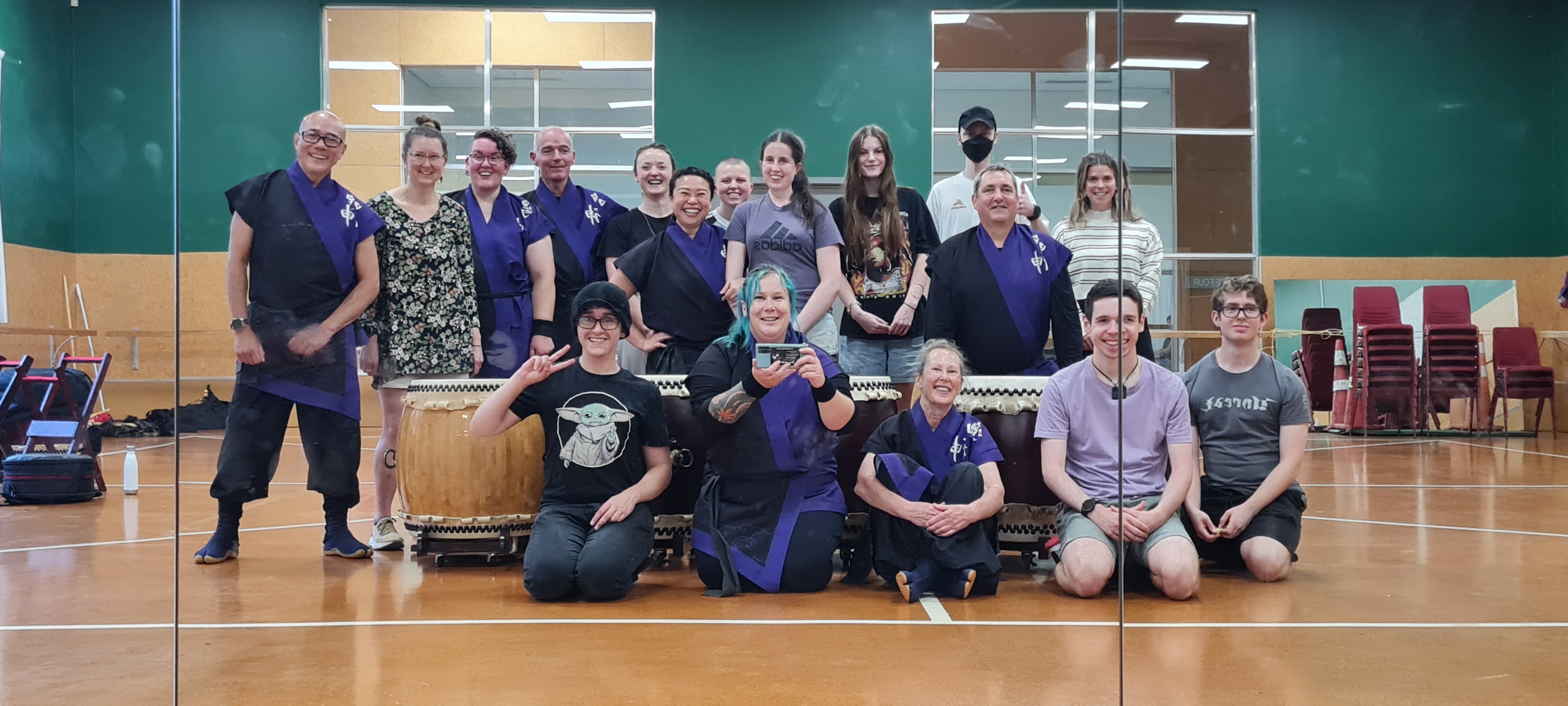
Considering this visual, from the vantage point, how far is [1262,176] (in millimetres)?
1686

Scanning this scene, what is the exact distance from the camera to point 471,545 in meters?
3.21

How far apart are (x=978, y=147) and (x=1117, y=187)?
8.5 inches

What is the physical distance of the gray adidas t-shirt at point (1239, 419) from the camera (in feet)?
9.23

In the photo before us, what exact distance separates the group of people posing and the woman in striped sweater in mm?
264

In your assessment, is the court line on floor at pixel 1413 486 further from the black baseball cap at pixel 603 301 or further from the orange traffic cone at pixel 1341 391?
the black baseball cap at pixel 603 301

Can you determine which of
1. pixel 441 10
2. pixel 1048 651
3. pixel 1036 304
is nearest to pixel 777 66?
pixel 1036 304

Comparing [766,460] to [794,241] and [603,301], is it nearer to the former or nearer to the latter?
[603,301]

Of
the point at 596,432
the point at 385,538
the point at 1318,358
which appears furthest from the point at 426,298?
the point at 1318,358

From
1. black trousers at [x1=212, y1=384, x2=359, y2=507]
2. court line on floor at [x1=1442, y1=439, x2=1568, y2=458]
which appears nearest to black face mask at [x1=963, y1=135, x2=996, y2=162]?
black trousers at [x1=212, y1=384, x2=359, y2=507]

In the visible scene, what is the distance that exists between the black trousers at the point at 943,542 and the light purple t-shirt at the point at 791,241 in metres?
0.63

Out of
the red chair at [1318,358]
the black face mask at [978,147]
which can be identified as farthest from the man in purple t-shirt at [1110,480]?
the black face mask at [978,147]

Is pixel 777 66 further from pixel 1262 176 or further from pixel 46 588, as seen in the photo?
pixel 46 588

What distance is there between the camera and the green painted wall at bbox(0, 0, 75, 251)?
5.50ft

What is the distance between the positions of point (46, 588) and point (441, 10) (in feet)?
5.60
